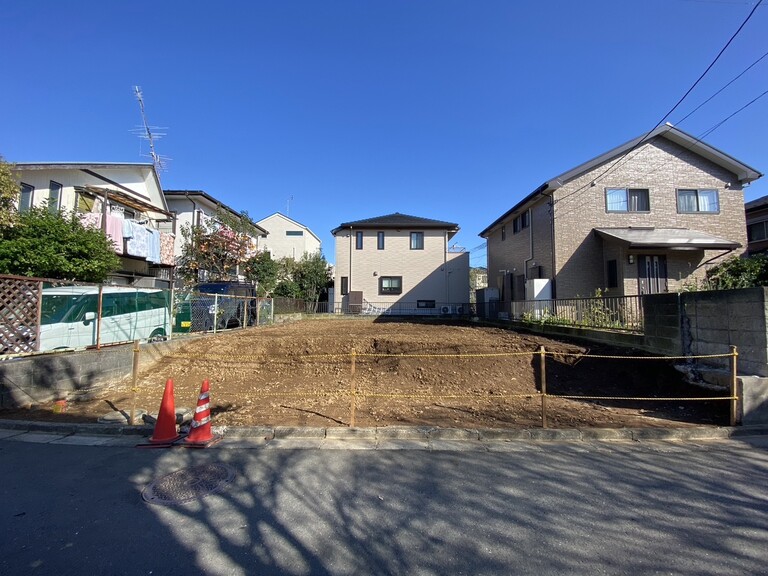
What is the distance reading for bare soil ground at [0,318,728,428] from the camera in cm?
601

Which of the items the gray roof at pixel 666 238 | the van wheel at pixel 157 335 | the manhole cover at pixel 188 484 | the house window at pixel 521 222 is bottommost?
the manhole cover at pixel 188 484

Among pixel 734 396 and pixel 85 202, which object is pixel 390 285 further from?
pixel 734 396

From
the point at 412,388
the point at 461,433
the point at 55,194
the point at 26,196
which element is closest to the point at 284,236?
the point at 55,194

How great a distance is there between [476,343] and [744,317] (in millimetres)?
5644

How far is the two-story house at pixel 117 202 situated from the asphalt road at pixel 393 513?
40.5 ft

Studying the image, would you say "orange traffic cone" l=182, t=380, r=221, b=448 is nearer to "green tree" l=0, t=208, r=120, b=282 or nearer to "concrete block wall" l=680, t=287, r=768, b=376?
"concrete block wall" l=680, t=287, r=768, b=376

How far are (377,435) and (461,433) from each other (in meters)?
1.11

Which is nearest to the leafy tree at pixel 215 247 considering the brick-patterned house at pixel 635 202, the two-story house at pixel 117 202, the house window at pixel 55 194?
the two-story house at pixel 117 202

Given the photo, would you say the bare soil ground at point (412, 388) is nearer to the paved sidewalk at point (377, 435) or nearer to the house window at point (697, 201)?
the paved sidewalk at point (377, 435)

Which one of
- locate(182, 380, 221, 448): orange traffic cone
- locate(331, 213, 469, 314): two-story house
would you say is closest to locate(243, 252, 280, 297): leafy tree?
locate(331, 213, 469, 314): two-story house

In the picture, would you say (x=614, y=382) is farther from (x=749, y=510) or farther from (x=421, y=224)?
(x=421, y=224)

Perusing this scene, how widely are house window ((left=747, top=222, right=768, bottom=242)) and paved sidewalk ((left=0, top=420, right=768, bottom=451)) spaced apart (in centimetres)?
→ 2419

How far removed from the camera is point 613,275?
1550 centimetres

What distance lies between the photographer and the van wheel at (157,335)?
10.5 m
